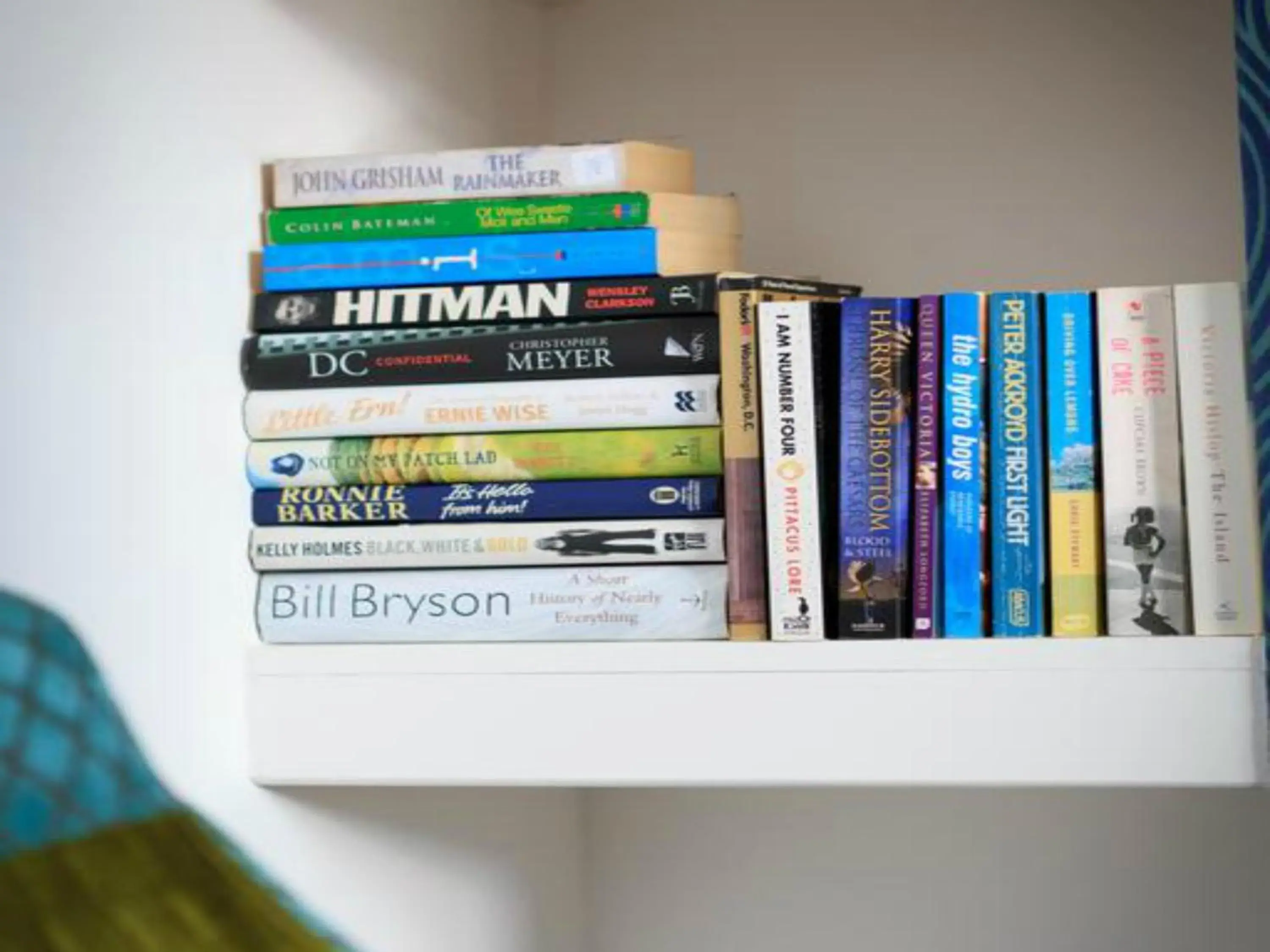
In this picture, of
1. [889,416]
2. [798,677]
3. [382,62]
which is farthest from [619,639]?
Answer: [382,62]

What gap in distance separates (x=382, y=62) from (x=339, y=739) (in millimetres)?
547

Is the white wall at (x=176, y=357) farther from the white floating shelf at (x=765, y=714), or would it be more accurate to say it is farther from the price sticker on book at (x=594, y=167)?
the price sticker on book at (x=594, y=167)

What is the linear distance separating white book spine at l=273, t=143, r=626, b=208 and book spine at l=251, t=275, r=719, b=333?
7 cm

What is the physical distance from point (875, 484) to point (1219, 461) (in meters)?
0.21

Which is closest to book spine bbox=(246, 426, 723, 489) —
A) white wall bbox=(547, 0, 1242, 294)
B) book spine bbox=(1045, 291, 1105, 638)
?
book spine bbox=(1045, 291, 1105, 638)

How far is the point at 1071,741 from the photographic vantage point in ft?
3.54

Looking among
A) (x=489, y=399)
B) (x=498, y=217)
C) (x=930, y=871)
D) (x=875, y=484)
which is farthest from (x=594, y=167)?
(x=930, y=871)

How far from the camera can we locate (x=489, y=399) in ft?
3.90

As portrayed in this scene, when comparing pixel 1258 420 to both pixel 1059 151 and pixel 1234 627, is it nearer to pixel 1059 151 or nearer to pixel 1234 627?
pixel 1234 627

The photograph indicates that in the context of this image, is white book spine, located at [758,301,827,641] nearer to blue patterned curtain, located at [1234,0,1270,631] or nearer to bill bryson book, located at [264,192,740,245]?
bill bryson book, located at [264,192,740,245]

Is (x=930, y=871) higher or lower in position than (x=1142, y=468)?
lower

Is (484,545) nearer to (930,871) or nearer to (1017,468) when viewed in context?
(1017,468)

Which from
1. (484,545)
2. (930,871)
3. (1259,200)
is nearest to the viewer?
(1259,200)

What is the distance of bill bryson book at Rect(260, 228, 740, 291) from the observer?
3.90 ft
